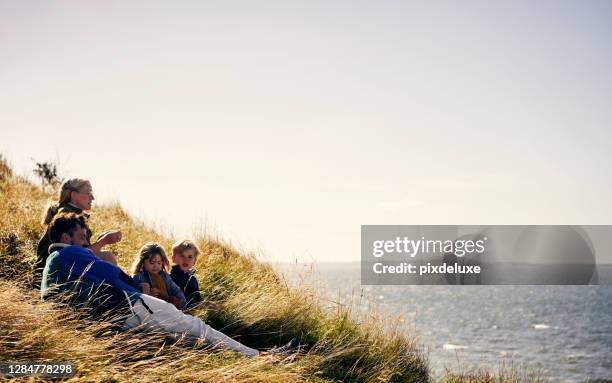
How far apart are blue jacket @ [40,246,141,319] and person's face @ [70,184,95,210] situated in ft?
4.16

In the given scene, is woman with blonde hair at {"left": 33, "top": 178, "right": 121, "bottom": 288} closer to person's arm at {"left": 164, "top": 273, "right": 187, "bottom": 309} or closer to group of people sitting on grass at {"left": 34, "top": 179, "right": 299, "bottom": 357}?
person's arm at {"left": 164, "top": 273, "right": 187, "bottom": 309}

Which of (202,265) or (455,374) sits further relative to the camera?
(202,265)

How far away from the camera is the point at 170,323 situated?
522cm

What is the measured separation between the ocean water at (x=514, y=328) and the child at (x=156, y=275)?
2378mm

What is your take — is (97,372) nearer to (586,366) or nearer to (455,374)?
(455,374)

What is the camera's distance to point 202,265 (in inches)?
330

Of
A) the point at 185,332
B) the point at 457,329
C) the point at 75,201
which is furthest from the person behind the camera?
the point at 457,329

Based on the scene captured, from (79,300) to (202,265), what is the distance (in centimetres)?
320

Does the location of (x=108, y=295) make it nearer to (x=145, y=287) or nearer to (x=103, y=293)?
(x=103, y=293)

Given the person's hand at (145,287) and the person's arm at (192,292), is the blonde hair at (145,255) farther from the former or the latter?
the person's arm at (192,292)

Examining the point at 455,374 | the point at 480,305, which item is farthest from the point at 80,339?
the point at 480,305

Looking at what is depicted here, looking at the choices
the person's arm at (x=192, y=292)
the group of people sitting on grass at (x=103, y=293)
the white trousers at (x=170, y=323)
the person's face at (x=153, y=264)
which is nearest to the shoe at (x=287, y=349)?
the group of people sitting on grass at (x=103, y=293)

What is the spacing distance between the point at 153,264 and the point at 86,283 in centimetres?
124

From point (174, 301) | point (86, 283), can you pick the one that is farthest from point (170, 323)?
point (174, 301)
